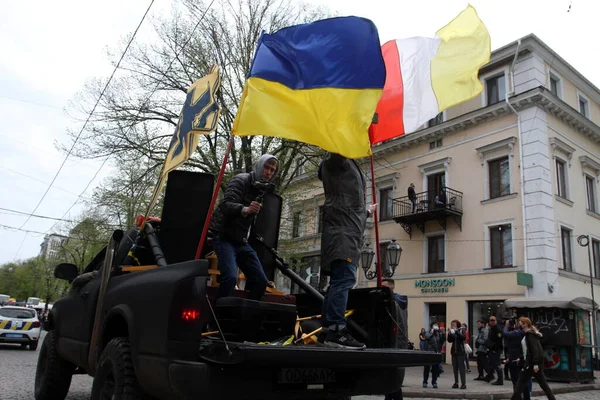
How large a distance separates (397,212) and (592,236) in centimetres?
896

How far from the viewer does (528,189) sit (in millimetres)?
20000

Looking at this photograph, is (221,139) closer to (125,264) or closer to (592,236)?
(125,264)

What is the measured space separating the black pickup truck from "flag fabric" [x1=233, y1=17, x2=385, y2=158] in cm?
106

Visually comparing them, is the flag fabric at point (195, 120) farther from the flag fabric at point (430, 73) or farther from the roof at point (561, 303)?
the roof at point (561, 303)

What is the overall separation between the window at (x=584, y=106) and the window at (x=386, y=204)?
10.2 meters

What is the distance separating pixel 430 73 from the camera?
5543 mm

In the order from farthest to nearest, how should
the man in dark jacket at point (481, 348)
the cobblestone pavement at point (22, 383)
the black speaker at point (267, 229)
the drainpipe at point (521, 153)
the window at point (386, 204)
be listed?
the window at point (386, 204) < the drainpipe at point (521, 153) < the man in dark jacket at point (481, 348) < the cobblestone pavement at point (22, 383) < the black speaker at point (267, 229)

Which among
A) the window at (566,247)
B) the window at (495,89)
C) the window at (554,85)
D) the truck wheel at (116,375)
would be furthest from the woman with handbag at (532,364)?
the window at (554,85)

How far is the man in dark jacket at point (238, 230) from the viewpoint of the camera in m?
4.05

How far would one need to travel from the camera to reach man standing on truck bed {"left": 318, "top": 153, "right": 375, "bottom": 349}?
3729 mm

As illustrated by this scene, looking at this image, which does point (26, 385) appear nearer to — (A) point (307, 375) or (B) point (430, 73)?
(A) point (307, 375)

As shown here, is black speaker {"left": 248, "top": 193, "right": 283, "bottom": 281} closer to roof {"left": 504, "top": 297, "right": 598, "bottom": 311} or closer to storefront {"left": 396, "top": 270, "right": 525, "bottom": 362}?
roof {"left": 504, "top": 297, "right": 598, "bottom": 311}

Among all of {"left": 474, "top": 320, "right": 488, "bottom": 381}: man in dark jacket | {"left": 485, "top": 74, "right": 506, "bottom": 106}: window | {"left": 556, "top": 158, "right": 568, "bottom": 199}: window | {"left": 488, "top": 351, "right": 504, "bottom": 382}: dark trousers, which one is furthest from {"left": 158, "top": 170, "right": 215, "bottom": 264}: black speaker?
{"left": 485, "top": 74, "right": 506, "bottom": 106}: window

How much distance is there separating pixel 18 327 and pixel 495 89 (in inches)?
860
